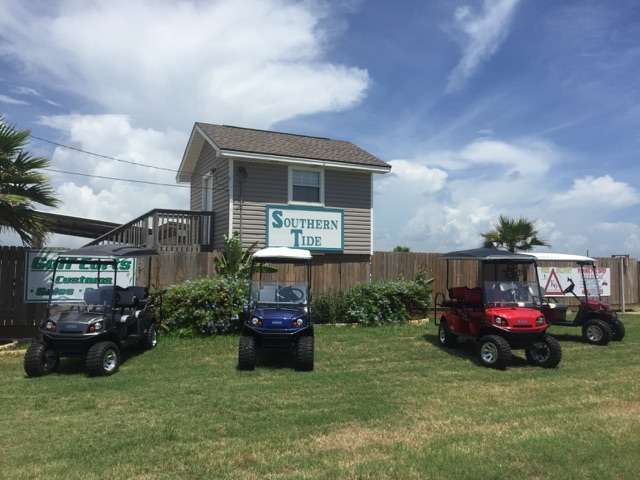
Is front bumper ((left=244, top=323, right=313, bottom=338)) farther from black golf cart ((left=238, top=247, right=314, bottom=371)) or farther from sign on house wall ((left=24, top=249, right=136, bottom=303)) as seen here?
sign on house wall ((left=24, top=249, right=136, bottom=303))

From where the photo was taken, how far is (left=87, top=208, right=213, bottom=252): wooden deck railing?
1392cm

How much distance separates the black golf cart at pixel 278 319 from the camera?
773cm

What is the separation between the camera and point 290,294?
8664 mm

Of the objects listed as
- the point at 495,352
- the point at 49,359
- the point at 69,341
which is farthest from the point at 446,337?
the point at 49,359

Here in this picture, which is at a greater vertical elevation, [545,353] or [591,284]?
[591,284]

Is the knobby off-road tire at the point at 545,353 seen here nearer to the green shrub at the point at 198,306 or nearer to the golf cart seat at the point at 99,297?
the green shrub at the point at 198,306

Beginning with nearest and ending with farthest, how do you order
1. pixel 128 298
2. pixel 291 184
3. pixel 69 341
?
pixel 69 341, pixel 128 298, pixel 291 184

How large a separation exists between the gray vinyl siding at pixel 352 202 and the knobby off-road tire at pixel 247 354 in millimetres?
8423

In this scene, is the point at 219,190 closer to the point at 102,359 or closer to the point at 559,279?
the point at 102,359

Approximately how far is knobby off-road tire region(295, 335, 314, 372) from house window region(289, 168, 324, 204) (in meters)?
8.04

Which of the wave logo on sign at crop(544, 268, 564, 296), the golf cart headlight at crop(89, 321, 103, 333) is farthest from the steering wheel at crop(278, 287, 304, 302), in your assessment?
the wave logo on sign at crop(544, 268, 564, 296)

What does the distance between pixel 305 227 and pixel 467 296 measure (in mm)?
6366

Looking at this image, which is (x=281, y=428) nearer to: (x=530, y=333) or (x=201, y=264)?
(x=530, y=333)

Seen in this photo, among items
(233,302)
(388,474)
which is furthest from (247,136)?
(388,474)
